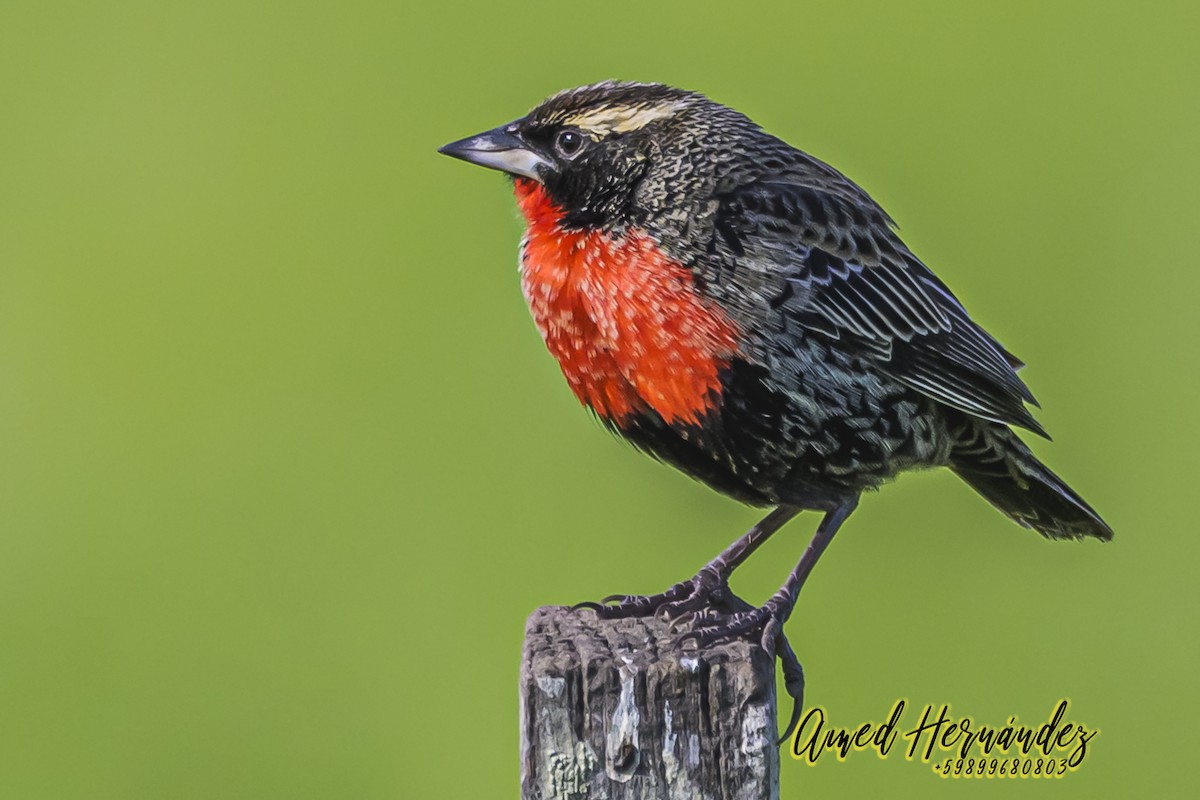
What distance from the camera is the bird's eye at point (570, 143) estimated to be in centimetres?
341

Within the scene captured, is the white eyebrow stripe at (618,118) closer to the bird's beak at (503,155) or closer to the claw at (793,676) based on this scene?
the bird's beak at (503,155)

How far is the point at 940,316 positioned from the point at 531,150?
1.04 meters

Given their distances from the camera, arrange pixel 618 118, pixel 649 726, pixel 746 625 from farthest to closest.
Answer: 1. pixel 618 118
2. pixel 746 625
3. pixel 649 726

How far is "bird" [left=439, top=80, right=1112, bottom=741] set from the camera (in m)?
3.17

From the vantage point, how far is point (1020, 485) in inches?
152

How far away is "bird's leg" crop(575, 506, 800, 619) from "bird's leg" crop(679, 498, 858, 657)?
0.12 metres

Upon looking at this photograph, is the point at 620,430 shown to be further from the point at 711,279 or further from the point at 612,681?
the point at 612,681

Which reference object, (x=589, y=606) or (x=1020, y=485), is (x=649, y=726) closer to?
(x=589, y=606)

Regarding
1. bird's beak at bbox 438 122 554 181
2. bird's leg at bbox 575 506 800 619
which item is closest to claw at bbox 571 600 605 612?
bird's leg at bbox 575 506 800 619

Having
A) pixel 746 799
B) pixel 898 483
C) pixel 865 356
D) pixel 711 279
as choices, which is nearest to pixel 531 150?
pixel 711 279

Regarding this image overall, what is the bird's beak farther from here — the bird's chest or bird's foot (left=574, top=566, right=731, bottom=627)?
bird's foot (left=574, top=566, right=731, bottom=627)

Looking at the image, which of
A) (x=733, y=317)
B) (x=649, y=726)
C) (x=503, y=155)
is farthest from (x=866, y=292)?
(x=649, y=726)

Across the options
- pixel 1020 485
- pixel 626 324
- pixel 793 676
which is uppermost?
pixel 626 324

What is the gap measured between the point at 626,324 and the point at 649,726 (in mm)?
1018
